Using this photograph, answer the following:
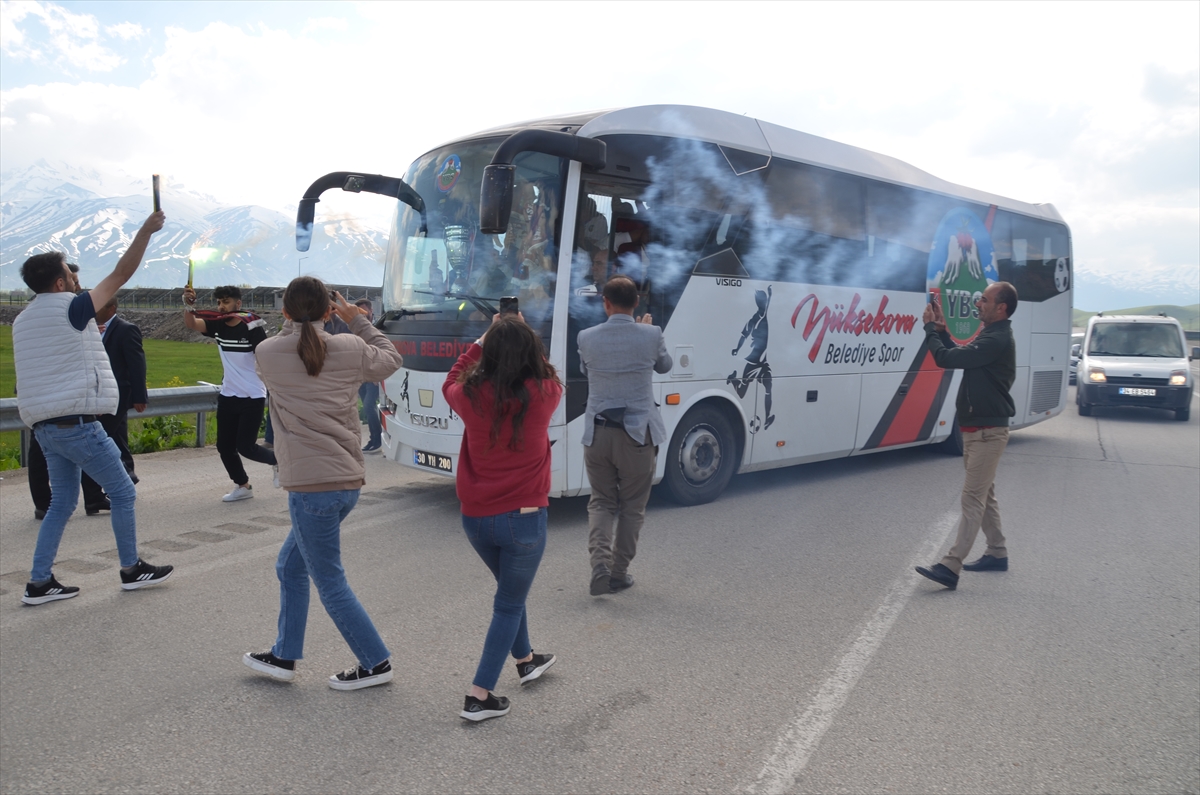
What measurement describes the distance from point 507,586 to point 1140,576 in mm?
4750

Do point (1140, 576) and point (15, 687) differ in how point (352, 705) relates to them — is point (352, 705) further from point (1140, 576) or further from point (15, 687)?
point (1140, 576)

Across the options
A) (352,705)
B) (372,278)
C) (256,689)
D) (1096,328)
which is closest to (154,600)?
(256,689)

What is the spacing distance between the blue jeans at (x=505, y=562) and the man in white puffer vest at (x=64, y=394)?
2.35 m

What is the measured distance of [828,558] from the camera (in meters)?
6.13

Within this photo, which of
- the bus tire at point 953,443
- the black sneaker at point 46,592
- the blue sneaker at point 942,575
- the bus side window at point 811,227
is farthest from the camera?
the bus tire at point 953,443

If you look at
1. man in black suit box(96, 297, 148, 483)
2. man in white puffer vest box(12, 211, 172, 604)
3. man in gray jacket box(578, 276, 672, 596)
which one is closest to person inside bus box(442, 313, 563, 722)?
man in gray jacket box(578, 276, 672, 596)

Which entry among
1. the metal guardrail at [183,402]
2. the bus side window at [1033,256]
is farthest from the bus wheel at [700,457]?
the bus side window at [1033,256]

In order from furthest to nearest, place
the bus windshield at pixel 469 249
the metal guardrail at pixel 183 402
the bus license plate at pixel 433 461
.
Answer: the metal guardrail at pixel 183 402
the bus license plate at pixel 433 461
the bus windshield at pixel 469 249

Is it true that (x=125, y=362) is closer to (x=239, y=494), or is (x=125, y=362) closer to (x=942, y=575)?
(x=239, y=494)

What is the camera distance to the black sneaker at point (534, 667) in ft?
12.7

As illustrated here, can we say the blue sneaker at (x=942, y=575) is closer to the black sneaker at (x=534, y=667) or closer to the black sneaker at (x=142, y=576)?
the black sneaker at (x=534, y=667)

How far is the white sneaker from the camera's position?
7.62 metres

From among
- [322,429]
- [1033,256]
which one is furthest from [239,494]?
[1033,256]

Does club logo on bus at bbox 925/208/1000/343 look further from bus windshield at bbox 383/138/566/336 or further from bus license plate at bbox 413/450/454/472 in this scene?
bus license plate at bbox 413/450/454/472
